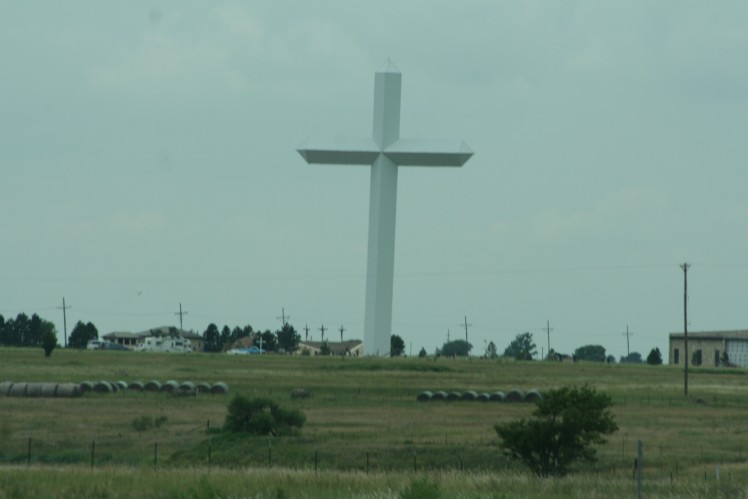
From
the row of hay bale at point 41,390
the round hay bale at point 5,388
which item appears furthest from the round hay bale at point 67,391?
the round hay bale at point 5,388

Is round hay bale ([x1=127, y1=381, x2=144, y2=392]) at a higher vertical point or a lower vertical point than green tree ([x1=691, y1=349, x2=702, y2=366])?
lower

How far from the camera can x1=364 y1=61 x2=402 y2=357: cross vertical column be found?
95438 millimetres

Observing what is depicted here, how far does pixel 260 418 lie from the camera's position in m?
48.0

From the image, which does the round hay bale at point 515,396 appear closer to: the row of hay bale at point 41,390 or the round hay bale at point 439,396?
the round hay bale at point 439,396

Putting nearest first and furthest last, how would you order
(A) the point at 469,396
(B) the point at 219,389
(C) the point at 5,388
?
(C) the point at 5,388, (A) the point at 469,396, (B) the point at 219,389

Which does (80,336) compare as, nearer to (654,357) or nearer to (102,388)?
(654,357)

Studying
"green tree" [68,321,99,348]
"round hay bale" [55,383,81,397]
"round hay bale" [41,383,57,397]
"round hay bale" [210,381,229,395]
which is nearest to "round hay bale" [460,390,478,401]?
"round hay bale" [210,381,229,395]

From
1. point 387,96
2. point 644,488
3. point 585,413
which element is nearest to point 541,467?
point 585,413

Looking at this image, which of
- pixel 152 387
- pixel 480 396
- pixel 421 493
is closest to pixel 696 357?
pixel 480 396

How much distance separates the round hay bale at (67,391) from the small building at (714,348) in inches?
3939

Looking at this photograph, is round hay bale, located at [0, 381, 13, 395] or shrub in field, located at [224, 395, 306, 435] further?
round hay bale, located at [0, 381, 13, 395]

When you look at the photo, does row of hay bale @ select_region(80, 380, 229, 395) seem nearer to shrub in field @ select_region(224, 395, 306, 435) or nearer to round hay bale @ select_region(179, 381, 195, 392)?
round hay bale @ select_region(179, 381, 195, 392)

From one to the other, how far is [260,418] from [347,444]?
431 cm

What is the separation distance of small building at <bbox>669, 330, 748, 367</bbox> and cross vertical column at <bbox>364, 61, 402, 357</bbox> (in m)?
64.2
